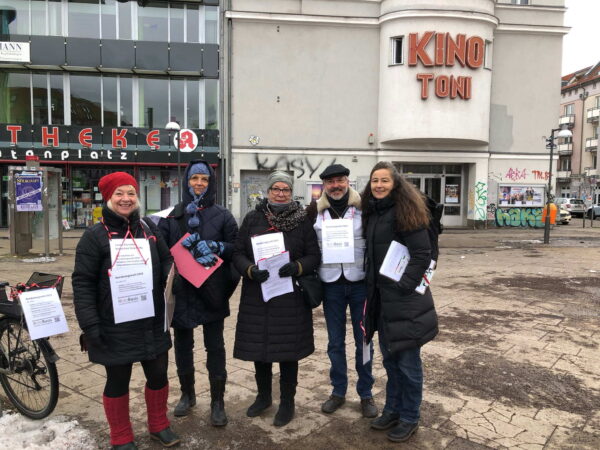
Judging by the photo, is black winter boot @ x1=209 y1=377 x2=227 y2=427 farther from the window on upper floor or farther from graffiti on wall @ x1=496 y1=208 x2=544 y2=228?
the window on upper floor

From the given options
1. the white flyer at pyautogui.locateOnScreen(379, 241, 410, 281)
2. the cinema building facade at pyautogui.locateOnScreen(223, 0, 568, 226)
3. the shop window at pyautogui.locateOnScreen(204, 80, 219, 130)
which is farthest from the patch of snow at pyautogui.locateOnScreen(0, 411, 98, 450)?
the shop window at pyautogui.locateOnScreen(204, 80, 219, 130)

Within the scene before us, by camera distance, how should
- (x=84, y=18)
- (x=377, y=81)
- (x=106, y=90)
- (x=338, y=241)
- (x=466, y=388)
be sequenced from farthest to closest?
(x=377, y=81)
(x=106, y=90)
(x=84, y=18)
(x=466, y=388)
(x=338, y=241)

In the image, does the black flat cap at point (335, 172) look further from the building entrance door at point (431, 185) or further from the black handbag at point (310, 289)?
the building entrance door at point (431, 185)

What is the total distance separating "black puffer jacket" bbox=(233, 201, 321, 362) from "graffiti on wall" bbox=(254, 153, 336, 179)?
18.0 meters

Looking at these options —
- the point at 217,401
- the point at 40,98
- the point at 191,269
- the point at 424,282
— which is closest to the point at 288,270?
the point at 191,269

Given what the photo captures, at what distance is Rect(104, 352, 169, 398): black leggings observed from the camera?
3176 millimetres

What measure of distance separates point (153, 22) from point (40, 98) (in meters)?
5.77

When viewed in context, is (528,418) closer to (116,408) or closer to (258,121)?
(116,408)

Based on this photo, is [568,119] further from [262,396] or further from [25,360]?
[25,360]

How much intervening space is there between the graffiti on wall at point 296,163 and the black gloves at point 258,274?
59.9 ft

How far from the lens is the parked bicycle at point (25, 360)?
3609 mm

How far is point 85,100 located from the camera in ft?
68.5

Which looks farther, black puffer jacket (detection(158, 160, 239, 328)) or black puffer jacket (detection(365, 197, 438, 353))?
black puffer jacket (detection(158, 160, 239, 328))

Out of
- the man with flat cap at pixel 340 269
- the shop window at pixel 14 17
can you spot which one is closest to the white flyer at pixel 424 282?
the man with flat cap at pixel 340 269
